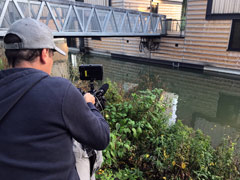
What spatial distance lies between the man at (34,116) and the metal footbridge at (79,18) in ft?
17.2

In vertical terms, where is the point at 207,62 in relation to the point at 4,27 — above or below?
below

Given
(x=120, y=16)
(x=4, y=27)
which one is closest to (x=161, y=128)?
(x=4, y=27)

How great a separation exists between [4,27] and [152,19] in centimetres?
808

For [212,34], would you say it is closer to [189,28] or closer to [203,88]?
[189,28]

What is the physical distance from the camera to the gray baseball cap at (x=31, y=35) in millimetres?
959

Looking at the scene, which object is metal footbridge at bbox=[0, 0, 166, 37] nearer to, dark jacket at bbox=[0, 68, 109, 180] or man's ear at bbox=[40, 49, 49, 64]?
man's ear at bbox=[40, 49, 49, 64]

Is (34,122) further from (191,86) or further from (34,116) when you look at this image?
(191,86)

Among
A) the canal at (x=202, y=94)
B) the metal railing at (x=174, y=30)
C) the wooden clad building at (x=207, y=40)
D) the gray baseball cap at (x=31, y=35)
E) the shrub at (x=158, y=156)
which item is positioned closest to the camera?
the gray baseball cap at (x=31, y=35)

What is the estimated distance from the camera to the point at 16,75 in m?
0.88

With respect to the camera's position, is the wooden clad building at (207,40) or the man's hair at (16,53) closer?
the man's hair at (16,53)

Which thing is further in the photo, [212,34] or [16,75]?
[212,34]

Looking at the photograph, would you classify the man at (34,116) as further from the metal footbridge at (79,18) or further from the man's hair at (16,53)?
the metal footbridge at (79,18)

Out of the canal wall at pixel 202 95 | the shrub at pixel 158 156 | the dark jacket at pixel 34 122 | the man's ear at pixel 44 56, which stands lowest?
the canal wall at pixel 202 95

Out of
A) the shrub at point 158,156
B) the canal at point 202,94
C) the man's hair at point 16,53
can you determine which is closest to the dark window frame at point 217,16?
the canal at point 202,94
